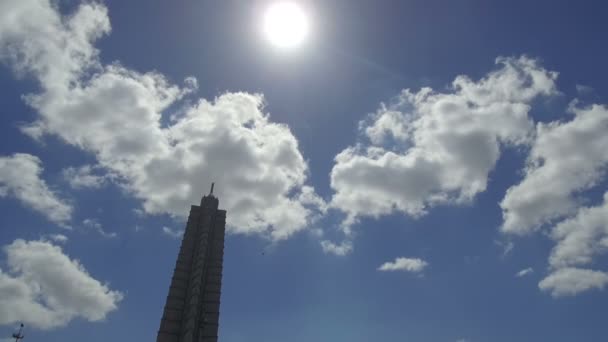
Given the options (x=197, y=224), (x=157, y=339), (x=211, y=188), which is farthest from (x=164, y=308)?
(x=211, y=188)

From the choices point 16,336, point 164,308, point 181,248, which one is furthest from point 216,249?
point 16,336

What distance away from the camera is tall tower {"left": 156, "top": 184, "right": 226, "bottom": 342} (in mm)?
29953

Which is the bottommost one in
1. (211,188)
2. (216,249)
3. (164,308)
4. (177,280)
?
(164,308)

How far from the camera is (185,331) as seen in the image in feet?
97.2

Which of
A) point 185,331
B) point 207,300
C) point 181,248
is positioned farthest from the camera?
point 181,248

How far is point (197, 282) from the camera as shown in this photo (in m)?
31.5

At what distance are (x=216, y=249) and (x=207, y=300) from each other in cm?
417

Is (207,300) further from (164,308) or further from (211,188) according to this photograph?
(211,188)

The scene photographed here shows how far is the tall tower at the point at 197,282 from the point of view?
2995cm

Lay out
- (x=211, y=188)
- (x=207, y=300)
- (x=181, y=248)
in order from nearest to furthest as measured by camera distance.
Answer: (x=207, y=300) < (x=181, y=248) < (x=211, y=188)

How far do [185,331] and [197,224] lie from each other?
8.85 m

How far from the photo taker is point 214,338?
2967 cm

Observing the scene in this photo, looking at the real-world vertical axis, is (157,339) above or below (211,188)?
below

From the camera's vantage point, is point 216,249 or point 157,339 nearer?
point 157,339
